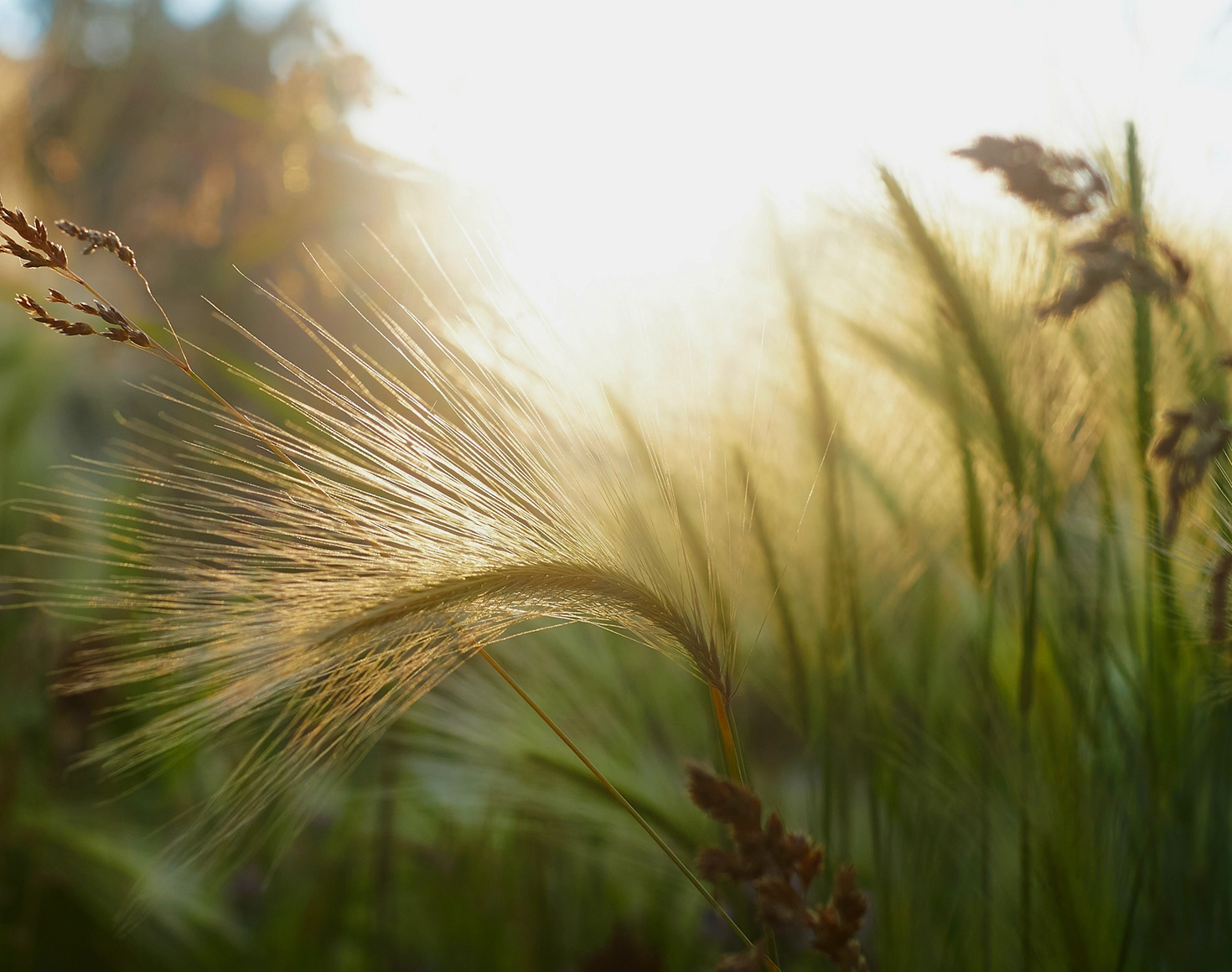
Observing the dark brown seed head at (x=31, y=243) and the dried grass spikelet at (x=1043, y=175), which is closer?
the dark brown seed head at (x=31, y=243)

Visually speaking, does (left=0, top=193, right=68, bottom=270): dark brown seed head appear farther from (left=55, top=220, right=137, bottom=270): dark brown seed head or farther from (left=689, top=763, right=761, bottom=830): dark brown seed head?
(left=689, top=763, right=761, bottom=830): dark brown seed head

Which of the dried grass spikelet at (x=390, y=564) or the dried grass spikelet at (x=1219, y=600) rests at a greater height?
the dried grass spikelet at (x=390, y=564)

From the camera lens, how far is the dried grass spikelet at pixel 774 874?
346 mm

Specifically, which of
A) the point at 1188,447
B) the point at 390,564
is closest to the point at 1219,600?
the point at 1188,447

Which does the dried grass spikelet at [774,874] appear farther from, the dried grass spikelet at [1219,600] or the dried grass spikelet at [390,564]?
the dried grass spikelet at [1219,600]

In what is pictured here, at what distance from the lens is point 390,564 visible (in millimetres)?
441

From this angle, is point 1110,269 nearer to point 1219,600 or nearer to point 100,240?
point 1219,600

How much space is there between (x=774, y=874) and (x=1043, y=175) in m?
0.44

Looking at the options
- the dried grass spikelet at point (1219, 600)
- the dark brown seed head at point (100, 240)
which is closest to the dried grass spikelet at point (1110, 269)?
the dried grass spikelet at point (1219, 600)

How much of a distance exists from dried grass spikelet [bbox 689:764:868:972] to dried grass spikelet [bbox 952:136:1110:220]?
15.7 inches

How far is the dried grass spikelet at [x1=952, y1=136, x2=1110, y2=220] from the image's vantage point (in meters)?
0.50

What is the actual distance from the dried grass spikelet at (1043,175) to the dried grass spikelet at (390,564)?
1.00 feet

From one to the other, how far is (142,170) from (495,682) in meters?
2.88

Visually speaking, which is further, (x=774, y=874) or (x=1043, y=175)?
(x=1043, y=175)
